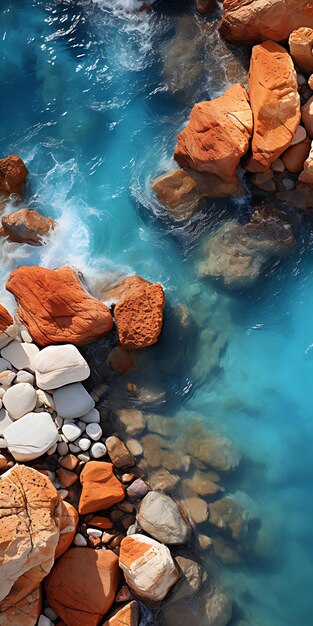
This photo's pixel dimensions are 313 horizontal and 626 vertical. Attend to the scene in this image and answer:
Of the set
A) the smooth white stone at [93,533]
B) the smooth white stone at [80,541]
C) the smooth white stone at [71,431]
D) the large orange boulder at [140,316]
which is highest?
the large orange boulder at [140,316]

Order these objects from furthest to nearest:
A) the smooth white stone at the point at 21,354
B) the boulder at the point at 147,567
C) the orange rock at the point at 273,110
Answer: the orange rock at the point at 273,110 → the smooth white stone at the point at 21,354 → the boulder at the point at 147,567

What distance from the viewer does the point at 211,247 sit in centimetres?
723

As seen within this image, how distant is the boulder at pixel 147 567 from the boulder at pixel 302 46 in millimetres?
5858

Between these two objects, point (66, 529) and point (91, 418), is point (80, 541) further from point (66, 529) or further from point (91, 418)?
point (91, 418)

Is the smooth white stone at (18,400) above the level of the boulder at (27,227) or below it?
below

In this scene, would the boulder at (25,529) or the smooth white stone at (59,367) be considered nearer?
the boulder at (25,529)

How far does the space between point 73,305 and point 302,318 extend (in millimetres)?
2782

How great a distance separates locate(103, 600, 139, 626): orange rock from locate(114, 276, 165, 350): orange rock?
9.05 ft

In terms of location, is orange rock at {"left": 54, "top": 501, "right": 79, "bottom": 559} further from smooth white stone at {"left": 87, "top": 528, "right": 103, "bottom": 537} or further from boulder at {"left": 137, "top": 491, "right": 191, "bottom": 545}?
boulder at {"left": 137, "top": 491, "right": 191, "bottom": 545}

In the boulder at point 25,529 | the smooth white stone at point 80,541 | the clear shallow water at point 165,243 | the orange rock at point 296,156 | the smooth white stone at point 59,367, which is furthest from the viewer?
the orange rock at point 296,156

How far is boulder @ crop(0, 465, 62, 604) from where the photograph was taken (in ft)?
16.7

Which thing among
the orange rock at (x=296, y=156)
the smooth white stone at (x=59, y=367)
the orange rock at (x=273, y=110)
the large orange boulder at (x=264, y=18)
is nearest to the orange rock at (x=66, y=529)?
the smooth white stone at (x=59, y=367)

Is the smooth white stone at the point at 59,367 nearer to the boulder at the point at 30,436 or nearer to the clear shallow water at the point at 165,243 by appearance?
the boulder at the point at 30,436

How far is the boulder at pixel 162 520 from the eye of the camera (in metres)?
6.16
